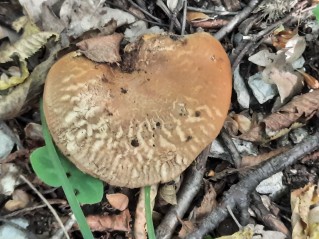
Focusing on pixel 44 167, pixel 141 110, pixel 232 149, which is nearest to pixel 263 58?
pixel 232 149

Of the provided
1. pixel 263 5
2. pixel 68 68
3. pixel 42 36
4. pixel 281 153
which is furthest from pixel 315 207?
pixel 42 36

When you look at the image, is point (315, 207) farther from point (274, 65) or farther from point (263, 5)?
point (263, 5)

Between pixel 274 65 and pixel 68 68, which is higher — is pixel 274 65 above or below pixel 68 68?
below

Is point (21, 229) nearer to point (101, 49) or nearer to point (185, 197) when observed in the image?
point (185, 197)

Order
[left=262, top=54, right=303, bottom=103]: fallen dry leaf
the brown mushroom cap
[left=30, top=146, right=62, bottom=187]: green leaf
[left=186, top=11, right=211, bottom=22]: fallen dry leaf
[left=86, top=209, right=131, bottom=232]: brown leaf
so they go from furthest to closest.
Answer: [left=186, top=11, right=211, bottom=22]: fallen dry leaf → [left=262, top=54, right=303, bottom=103]: fallen dry leaf → [left=86, top=209, right=131, bottom=232]: brown leaf → [left=30, top=146, right=62, bottom=187]: green leaf → the brown mushroom cap

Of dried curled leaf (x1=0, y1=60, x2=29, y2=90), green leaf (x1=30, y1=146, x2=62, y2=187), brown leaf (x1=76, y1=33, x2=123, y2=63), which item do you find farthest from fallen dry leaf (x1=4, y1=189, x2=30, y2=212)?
brown leaf (x1=76, y1=33, x2=123, y2=63)

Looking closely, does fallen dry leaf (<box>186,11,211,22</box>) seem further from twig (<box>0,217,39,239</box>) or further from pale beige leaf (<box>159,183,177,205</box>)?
twig (<box>0,217,39,239</box>)

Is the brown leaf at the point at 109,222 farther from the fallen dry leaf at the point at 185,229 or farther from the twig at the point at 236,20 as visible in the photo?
the twig at the point at 236,20
